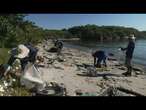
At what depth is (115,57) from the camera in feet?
53.9

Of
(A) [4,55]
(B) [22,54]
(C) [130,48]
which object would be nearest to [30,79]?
(B) [22,54]

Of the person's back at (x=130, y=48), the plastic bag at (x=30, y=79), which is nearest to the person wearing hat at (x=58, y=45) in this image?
the person's back at (x=130, y=48)

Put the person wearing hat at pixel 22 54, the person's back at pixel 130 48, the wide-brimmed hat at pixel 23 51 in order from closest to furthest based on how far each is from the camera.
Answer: the person wearing hat at pixel 22 54
the wide-brimmed hat at pixel 23 51
the person's back at pixel 130 48

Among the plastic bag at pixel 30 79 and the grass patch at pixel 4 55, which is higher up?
the grass patch at pixel 4 55

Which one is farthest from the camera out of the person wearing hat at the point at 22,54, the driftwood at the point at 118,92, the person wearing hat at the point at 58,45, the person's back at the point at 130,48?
the person wearing hat at the point at 58,45

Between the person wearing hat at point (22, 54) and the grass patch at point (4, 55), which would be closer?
the person wearing hat at point (22, 54)

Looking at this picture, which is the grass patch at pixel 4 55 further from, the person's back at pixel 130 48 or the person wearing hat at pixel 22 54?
the person's back at pixel 130 48

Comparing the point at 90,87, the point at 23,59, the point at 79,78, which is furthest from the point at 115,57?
the point at 23,59

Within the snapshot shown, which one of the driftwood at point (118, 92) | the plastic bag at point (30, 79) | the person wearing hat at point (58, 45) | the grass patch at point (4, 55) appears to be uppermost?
the grass patch at point (4, 55)

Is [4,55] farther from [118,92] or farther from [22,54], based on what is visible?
[118,92]
